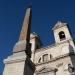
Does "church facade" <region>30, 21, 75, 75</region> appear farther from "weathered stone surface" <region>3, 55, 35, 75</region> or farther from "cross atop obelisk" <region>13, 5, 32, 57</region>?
"weathered stone surface" <region>3, 55, 35, 75</region>

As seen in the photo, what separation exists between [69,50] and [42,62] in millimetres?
4397

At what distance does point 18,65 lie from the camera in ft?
21.0

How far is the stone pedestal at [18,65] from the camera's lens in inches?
242

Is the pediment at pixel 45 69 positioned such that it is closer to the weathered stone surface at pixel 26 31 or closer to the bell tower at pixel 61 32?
the bell tower at pixel 61 32

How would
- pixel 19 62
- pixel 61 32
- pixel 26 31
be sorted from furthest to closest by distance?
1. pixel 61 32
2. pixel 26 31
3. pixel 19 62

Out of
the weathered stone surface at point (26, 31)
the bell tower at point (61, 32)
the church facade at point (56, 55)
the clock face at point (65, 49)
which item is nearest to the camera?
the weathered stone surface at point (26, 31)

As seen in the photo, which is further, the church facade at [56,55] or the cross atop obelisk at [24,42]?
the church facade at [56,55]

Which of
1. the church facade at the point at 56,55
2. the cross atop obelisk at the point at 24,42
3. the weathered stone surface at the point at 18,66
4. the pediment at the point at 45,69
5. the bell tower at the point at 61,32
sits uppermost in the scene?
the bell tower at the point at 61,32

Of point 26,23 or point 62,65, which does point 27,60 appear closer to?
point 26,23

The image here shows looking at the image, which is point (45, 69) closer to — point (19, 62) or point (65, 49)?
point (65, 49)

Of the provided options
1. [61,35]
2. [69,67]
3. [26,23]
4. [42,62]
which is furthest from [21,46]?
[61,35]

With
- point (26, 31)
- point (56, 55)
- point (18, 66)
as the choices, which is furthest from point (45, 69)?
point (18, 66)

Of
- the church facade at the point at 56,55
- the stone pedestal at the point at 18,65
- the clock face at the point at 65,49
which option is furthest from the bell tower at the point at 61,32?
the stone pedestal at the point at 18,65

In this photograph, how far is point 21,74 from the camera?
5.89m
